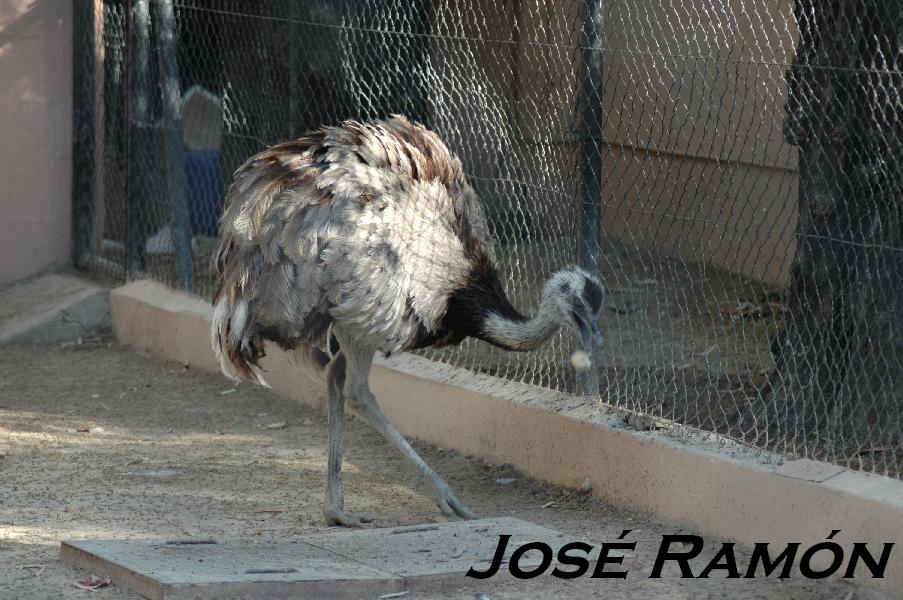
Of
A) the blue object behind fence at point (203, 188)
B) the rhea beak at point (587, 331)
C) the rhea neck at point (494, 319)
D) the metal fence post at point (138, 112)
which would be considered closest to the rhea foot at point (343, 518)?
the rhea neck at point (494, 319)

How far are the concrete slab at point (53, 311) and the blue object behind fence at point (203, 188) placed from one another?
3.16 ft

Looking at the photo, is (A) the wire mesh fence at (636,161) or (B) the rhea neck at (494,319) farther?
(B) the rhea neck at (494,319)

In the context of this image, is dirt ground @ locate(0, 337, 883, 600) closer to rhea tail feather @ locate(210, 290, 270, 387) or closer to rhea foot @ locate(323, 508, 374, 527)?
rhea foot @ locate(323, 508, 374, 527)

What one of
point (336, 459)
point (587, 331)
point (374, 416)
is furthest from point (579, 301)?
point (336, 459)

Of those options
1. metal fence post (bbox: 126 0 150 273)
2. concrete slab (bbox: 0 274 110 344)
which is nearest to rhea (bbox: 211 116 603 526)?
metal fence post (bbox: 126 0 150 273)

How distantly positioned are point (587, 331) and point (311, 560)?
1473 mm

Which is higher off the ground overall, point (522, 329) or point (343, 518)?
point (522, 329)

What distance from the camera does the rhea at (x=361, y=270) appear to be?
516 centimetres

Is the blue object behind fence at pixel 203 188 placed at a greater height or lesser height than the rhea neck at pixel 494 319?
greater

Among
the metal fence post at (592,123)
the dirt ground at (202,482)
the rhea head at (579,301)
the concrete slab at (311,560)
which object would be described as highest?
the metal fence post at (592,123)

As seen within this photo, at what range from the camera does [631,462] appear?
17.4 feet

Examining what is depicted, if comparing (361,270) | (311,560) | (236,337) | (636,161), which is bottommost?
(311,560)

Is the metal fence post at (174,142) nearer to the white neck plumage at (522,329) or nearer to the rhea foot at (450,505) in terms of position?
the white neck plumage at (522,329)

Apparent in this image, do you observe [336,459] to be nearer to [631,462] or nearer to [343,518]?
[343,518]
